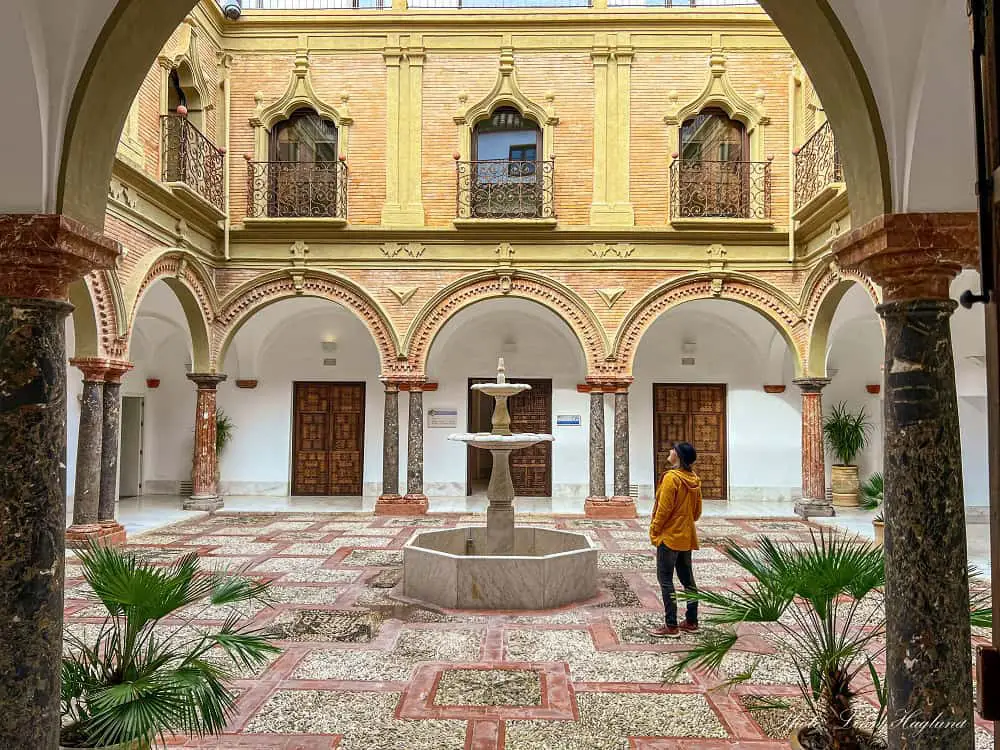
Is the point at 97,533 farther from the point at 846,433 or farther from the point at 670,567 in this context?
the point at 846,433

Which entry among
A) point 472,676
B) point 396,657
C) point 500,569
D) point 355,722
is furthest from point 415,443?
point 355,722

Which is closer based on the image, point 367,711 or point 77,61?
point 77,61

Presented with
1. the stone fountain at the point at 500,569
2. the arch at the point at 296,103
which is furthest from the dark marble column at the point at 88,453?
the arch at the point at 296,103

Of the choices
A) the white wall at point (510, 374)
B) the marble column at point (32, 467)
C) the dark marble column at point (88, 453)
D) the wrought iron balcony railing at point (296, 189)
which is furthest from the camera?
the white wall at point (510, 374)

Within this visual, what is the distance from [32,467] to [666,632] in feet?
15.1

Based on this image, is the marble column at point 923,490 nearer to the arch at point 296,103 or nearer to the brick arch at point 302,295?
the brick arch at point 302,295

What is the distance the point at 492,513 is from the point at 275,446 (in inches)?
351

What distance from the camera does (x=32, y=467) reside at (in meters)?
3.12

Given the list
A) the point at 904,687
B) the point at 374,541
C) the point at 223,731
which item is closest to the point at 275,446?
the point at 374,541

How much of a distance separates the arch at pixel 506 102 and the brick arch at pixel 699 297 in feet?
10.6

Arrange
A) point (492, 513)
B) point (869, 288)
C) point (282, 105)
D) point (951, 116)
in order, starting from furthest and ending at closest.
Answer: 1. point (282, 105)
2. point (869, 288)
3. point (492, 513)
4. point (951, 116)

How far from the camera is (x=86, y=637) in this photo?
555 cm

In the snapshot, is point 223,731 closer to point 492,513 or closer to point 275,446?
point 492,513

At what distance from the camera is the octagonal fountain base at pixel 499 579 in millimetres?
6391
